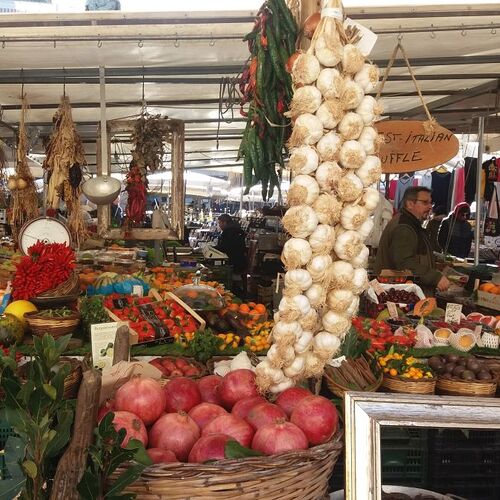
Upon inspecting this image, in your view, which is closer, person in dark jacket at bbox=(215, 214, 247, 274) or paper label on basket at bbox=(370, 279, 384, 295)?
paper label on basket at bbox=(370, 279, 384, 295)

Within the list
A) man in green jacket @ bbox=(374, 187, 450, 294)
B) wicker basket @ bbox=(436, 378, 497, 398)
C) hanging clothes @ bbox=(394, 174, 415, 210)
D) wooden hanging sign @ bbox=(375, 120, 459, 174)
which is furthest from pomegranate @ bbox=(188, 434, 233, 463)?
hanging clothes @ bbox=(394, 174, 415, 210)

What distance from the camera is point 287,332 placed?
2043 millimetres

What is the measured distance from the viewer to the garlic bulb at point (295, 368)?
6.89 feet

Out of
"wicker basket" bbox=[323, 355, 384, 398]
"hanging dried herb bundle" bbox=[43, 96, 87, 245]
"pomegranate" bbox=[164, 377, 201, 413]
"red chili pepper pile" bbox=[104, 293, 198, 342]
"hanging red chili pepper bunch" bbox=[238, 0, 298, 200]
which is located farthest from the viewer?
"hanging dried herb bundle" bbox=[43, 96, 87, 245]

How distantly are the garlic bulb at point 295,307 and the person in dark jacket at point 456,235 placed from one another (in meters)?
9.00

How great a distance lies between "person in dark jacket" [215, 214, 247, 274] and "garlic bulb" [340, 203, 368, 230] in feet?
30.4

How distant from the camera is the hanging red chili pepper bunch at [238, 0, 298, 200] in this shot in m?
2.47

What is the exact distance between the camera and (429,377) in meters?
3.29

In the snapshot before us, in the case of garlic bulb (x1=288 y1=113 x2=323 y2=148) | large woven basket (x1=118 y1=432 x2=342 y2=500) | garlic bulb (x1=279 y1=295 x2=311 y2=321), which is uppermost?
garlic bulb (x1=288 y1=113 x2=323 y2=148)

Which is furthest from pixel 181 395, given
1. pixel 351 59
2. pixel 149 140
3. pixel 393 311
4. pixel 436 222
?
pixel 436 222

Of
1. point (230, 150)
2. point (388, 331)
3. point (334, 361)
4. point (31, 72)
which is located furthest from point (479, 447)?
point (230, 150)

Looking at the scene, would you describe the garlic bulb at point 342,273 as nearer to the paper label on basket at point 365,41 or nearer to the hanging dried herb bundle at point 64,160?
the paper label on basket at point 365,41

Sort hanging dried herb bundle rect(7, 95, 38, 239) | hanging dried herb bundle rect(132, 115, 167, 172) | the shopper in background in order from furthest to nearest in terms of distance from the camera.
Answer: the shopper in background < hanging dried herb bundle rect(7, 95, 38, 239) < hanging dried herb bundle rect(132, 115, 167, 172)

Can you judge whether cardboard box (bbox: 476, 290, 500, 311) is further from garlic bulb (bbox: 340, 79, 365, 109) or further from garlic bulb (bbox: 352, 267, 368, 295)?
garlic bulb (bbox: 340, 79, 365, 109)
